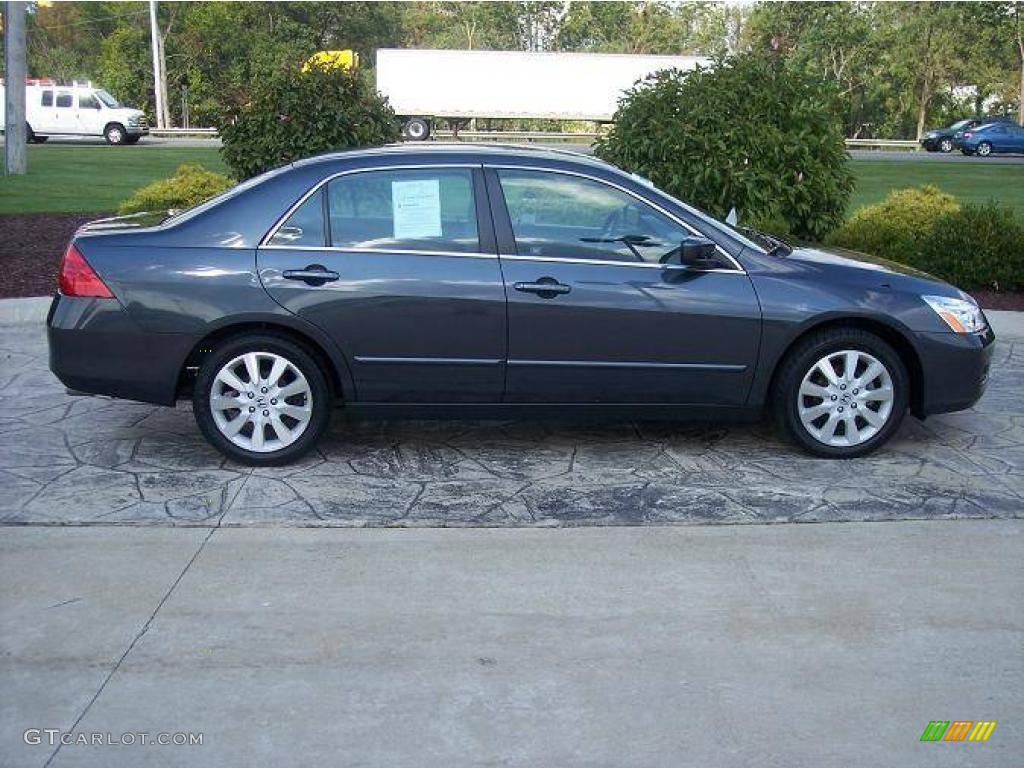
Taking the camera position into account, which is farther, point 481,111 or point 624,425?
point 481,111

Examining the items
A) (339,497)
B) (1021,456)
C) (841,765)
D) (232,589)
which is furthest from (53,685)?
(1021,456)

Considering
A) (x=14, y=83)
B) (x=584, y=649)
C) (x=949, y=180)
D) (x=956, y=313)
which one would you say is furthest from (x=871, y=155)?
(x=584, y=649)

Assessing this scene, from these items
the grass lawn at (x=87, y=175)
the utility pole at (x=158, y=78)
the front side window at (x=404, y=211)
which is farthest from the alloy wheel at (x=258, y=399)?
the utility pole at (x=158, y=78)

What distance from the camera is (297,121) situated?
11.8 metres

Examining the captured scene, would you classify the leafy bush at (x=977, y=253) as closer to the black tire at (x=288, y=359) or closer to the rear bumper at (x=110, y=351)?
the black tire at (x=288, y=359)

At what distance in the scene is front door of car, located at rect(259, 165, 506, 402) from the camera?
627 centimetres

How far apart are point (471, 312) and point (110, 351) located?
1.86m

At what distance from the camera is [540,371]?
6.39 m

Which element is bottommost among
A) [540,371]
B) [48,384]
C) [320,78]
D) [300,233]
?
[48,384]

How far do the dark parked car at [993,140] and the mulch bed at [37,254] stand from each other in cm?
3214

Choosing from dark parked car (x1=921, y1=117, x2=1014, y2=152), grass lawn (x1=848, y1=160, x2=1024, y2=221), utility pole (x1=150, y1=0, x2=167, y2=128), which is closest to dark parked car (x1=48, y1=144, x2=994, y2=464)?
grass lawn (x1=848, y1=160, x2=1024, y2=221)

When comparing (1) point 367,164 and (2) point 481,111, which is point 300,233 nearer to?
(1) point 367,164

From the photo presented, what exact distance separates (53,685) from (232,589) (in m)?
0.92

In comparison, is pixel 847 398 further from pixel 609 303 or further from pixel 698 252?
pixel 609 303
